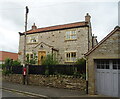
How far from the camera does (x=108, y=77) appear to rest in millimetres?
9320

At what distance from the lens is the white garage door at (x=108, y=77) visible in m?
9.02

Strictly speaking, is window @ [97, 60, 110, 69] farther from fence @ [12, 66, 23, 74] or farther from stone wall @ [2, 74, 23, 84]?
fence @ [12, 66, 23, 74]

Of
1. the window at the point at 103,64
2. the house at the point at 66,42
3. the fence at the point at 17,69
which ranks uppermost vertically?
the house at the point at 66,42

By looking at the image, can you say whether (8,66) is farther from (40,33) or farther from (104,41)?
(104,41)

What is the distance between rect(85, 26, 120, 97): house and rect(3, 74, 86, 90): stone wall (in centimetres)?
133

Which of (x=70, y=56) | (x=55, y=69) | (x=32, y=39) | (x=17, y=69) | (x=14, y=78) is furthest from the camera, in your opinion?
(x=32, y=39)

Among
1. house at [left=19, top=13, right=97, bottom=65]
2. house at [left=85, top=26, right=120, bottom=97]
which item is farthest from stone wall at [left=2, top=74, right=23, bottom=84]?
house at [left=85, top=26, right=120, bottom=97]

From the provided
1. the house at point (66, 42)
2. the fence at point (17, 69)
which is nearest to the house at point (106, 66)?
the house at point (66, 42)

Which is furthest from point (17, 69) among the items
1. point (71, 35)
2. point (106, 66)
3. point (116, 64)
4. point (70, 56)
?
point (116, 64)

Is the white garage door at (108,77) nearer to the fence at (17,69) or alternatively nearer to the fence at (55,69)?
the fence at (55,69)

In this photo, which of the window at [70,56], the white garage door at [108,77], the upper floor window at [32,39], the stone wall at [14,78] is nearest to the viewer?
the white garage door at [108,77]

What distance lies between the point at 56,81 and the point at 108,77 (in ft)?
15.7

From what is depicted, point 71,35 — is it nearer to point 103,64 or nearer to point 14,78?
point 14,78

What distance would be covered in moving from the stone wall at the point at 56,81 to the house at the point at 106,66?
133cm
